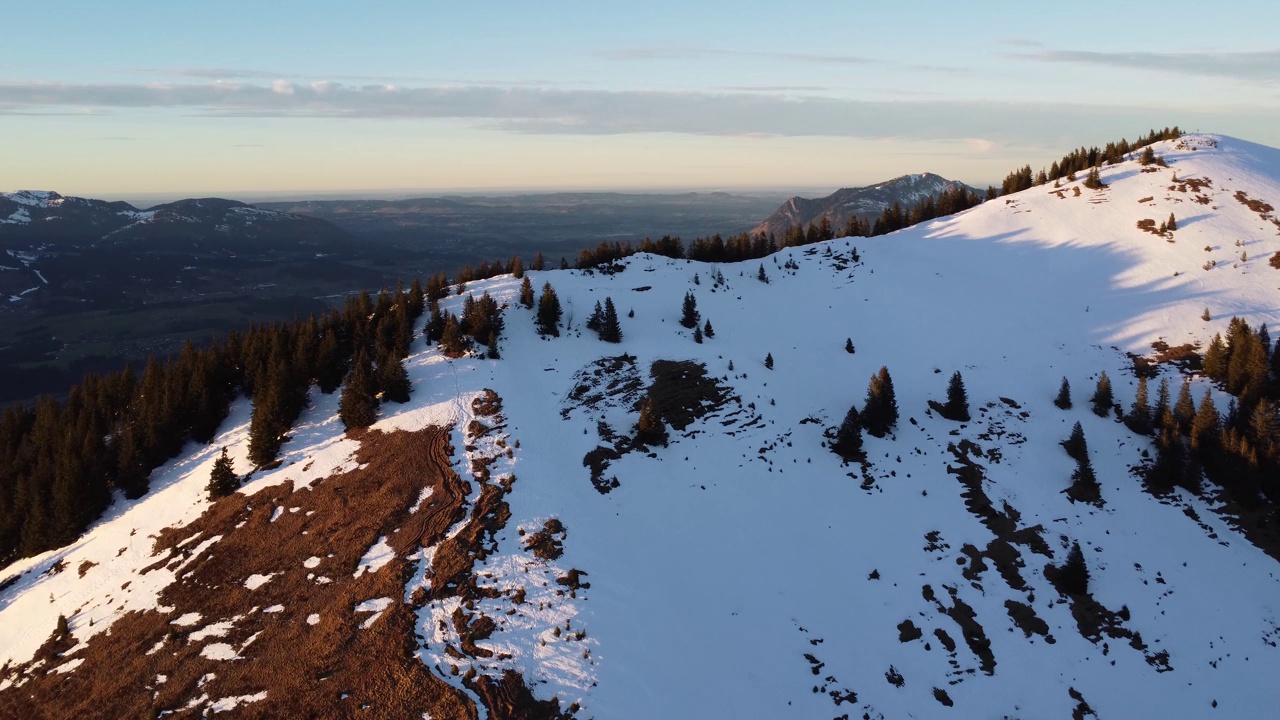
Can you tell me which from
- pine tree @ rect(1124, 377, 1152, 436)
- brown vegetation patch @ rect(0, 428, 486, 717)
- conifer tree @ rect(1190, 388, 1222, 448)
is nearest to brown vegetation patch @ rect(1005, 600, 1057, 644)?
conifer tree @ rect(1190, 388, 1222, 448)

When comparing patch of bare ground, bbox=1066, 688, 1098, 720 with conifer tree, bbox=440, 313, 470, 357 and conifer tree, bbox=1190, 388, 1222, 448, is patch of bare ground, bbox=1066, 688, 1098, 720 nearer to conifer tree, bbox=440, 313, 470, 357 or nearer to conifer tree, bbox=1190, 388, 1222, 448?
conifer tree, bbox=1190, 388, 1222, 448

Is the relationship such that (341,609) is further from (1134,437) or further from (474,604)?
(1134,437)

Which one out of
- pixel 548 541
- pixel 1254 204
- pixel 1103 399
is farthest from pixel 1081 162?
pixel 548 541

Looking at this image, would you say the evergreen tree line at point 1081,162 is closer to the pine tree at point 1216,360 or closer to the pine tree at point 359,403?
the pine tree at point 1216,360

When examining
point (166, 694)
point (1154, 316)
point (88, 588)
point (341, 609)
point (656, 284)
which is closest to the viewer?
point (166, 694)

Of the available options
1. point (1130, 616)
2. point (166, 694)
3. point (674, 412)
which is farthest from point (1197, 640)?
point (166, 694)

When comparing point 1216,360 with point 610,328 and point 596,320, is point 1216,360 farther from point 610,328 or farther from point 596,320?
point 596,320
